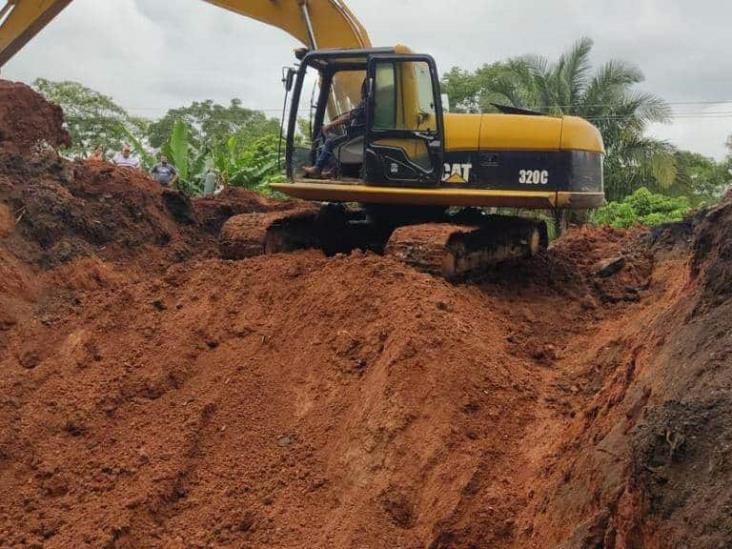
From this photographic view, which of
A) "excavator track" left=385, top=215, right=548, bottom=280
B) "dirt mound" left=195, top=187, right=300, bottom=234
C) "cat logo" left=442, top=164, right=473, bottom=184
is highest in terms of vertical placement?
"cat logo" left=442, top=164, right=473, bottom=184

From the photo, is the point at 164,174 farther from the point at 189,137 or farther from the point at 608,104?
the point at 189,137

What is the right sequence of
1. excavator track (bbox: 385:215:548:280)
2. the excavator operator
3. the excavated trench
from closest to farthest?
1. the excavated trench
2. excavator track (bbox: 385:215:548:280)
3. the excavator operator

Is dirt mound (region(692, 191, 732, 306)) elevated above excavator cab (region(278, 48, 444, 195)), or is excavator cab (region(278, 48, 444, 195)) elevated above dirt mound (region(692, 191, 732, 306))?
excavator cab (region(278, 48, 444, 195))

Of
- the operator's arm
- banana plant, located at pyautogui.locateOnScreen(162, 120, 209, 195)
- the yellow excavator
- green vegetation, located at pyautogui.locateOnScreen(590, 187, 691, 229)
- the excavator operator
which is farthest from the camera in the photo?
green vegetation, located at pyautogui.locateOnScreen(590, 187, 691, 229)

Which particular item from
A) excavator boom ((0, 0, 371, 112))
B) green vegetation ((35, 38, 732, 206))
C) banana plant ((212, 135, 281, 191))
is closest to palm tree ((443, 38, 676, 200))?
green vegetation ((35, 38, 732, 206))

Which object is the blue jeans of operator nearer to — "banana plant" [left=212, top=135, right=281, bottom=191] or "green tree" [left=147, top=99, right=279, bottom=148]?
"banana plant" [left=212, top=135, right=281, bottom=191]

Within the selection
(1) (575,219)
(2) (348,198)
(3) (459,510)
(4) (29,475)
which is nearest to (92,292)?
(2) (348,198)

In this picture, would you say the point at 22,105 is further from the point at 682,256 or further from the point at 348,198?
the point at 682,256

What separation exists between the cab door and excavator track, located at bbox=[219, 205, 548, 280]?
533mm

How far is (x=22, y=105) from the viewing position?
9.54 m

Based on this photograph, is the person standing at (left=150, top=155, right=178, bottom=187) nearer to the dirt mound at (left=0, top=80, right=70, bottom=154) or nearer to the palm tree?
the dirt mound at (left=0, top=80, right=70, bottom=154)

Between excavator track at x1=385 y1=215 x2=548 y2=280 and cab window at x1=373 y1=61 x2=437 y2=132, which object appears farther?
cab window at x1=373 y1=61 x2=437 y2=132

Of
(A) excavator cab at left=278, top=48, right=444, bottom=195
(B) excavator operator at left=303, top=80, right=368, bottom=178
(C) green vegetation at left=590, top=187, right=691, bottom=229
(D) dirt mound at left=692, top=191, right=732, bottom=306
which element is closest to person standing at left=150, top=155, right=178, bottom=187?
(B) excavator operator at left=303, top=80, right=368, bottom=178

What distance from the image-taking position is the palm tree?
2014 centimetres
